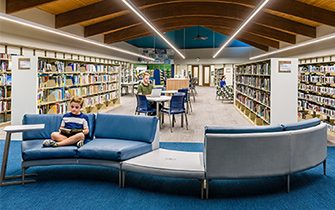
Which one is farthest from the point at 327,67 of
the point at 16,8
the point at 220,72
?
the point at 220,72

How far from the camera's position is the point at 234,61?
3005 centimetres

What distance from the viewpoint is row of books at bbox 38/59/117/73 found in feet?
28.6

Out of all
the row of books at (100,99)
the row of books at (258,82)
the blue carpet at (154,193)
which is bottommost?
the blue carpet at (154,193)

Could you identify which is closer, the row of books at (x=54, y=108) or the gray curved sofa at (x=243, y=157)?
the gray curved sofa at (x=243, y=157)

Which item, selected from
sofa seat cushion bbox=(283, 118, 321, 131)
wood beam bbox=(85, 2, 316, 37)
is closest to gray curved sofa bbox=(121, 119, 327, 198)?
sofa seat cushion bbox=(283, 118, 321, 131)

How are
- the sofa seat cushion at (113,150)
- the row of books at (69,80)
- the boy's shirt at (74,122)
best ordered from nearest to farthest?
the sofa seat cushion at (113,150) → the boy's shirt at (74,122) → the row of books at (69,80)

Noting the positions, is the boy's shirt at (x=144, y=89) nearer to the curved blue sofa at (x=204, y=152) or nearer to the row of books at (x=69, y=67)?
the row of books at (x=69, y=67)

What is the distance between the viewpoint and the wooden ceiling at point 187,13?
991 cm

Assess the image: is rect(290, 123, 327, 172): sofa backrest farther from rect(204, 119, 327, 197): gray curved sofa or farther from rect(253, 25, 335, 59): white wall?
rect(253, 25, 335, 59): white wall

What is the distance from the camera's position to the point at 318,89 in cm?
1040

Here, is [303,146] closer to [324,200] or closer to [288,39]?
[324,200]

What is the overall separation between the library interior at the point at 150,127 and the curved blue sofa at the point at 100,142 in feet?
0.05

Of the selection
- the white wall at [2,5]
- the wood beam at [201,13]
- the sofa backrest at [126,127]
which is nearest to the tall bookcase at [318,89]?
the wood beam at [201,13]

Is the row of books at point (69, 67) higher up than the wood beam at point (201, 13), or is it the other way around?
the wood beam at point (201, 13)
